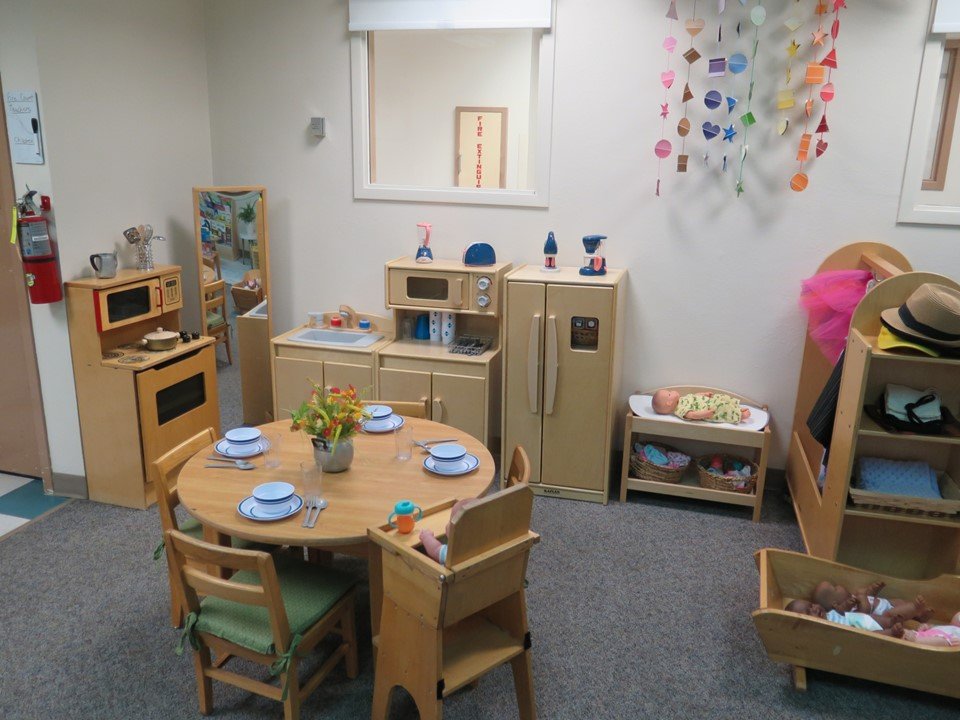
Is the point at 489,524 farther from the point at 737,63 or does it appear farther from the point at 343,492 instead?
the point at 737,63

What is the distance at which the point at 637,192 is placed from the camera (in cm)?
421

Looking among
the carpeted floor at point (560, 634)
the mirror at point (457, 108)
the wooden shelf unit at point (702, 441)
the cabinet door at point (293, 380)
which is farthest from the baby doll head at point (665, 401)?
the mirror at point (457, 108)

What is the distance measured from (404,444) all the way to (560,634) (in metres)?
0.95

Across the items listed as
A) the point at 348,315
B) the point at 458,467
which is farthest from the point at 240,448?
the point at 348,315

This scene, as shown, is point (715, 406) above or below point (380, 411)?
below

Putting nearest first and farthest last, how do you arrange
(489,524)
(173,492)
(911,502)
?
(489,524)
(173,492)
(911,502)

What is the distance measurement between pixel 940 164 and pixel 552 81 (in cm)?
251

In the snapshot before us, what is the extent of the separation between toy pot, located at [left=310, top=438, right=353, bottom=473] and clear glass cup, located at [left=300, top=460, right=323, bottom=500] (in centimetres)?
10

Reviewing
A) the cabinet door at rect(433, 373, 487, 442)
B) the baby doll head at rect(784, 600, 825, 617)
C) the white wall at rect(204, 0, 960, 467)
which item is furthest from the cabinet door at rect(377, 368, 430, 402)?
the baby doll head at rect(784, 600, 825, 617)

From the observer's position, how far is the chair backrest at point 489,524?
6.89 ft

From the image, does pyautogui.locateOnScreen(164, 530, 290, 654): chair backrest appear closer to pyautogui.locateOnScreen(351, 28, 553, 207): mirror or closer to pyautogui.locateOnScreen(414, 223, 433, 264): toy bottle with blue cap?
pyautogui.locateOnScreen(414, 223, 433, 264): toy bottle with blue cap

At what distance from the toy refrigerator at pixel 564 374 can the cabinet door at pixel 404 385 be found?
0.47 meters

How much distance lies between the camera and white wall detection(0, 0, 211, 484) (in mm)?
3711

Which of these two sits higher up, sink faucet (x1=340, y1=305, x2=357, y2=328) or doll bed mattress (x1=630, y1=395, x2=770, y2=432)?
sink faucet (x1=340, y1=305, x2=357, y2=328)
